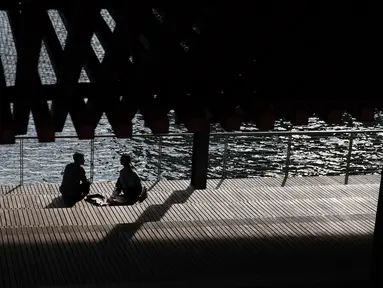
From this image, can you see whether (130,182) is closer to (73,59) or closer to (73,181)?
(73,181)

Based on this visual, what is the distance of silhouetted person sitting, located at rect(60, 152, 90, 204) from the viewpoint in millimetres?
7656

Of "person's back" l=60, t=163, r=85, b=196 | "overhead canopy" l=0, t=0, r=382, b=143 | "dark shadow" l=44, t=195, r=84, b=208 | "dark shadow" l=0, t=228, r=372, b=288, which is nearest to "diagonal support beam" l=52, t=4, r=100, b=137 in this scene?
"overhead canopy" l=0, t=0, r=382, b=143

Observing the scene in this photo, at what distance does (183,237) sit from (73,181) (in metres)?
1.97

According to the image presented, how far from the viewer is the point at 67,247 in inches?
227

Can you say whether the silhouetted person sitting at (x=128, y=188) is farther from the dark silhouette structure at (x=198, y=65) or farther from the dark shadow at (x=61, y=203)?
the dark silhouette structure at (x=198, y=65)

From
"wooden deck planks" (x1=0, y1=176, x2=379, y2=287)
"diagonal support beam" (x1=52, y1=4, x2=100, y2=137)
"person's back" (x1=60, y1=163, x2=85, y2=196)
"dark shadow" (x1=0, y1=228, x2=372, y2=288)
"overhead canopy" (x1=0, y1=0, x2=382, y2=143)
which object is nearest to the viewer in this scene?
"diagonal support beam" (x1=52, y1=4, x2=100, y2=137)

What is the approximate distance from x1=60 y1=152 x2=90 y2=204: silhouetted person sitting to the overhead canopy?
11.7 ft

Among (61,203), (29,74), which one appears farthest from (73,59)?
(61,203)

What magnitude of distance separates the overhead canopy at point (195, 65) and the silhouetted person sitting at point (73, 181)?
3.57 meters

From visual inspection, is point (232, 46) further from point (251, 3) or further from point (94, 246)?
point (94, 246)

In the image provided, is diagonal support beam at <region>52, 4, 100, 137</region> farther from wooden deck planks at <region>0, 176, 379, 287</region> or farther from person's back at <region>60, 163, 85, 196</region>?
person's back at <region>60, 163, 85, 196</region>

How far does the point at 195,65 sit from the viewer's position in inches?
149

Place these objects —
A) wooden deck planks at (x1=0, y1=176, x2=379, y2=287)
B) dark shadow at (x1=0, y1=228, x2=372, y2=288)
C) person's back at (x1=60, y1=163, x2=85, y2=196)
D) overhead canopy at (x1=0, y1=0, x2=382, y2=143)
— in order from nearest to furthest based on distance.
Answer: overhead canopy at (x1=0, y1=0, x2=382, y2=143) < dark shadow at (x1=0, y1=228, x2=372, y2=288) < wooden deck planks at (x1=0, y1=176, x2=379, y2=287) < person's back at (x1=60, y1=163, x2=85, y2=196)

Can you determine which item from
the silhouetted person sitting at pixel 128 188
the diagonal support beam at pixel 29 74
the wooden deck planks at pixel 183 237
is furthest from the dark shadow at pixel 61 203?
the diagonal support beam at pixel 29 74
